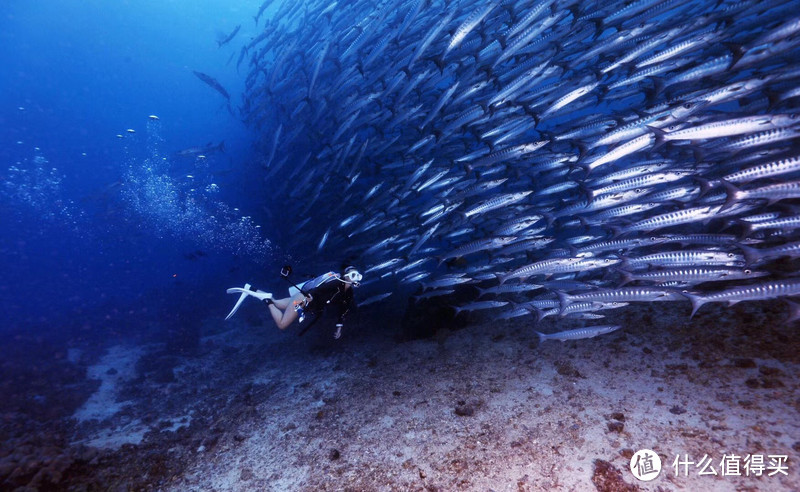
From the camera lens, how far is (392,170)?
9.94 meters

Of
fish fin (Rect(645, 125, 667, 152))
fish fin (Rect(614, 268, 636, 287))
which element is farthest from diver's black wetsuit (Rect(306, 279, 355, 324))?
fish fin (Rect(645, 125, 667, 152))

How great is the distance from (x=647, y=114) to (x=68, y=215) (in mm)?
92328

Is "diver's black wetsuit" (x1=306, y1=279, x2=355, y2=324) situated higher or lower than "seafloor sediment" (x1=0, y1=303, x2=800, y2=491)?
higher

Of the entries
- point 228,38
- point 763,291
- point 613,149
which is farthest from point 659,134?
point 228,38

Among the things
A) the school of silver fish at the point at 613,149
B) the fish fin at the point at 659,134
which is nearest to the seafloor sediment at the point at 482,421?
the school of silver fish at the point at 613,149

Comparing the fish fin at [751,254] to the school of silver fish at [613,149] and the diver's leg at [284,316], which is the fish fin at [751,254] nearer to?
the school of silver fish at [613,149]

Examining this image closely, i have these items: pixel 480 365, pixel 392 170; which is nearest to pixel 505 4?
pixel 392 170

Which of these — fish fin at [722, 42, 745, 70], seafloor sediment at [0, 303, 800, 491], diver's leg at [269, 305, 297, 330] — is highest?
fish fin at [722, 42, 745, 70]

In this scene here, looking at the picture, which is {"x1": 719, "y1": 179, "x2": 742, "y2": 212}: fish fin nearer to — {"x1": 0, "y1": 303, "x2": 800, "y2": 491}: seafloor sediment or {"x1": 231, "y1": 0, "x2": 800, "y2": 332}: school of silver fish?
{"x1": 231, "y1": 0, "x2": 800, "y2": 332}: school of silver fish

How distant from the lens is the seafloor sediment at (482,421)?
341 centimetres

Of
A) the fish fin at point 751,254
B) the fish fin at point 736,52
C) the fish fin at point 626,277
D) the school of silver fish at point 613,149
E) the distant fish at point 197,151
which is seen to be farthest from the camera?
the distant fish at point 197,151

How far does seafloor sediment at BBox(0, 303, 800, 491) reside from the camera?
134 inches

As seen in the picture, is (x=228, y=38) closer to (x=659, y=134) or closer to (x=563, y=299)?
(x=659, y=134)

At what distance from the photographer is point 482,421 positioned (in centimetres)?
432
